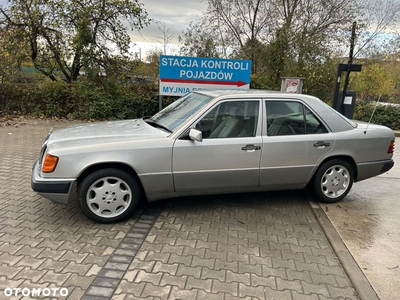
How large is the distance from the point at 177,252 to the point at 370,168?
3.09 meters

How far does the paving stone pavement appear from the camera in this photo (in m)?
2.45

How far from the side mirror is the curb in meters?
1.86

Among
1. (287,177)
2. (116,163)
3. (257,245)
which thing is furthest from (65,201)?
(287,177)

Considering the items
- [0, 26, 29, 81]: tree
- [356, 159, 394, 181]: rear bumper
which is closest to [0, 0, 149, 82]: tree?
[0, 26, 29, 81]: tree

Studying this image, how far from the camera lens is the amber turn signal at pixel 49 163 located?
3.16 m

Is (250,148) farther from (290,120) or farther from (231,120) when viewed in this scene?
(290,120)

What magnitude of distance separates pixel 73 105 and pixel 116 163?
7847 millimetres

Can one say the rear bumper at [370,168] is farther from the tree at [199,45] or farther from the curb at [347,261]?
the tree at [199,45]

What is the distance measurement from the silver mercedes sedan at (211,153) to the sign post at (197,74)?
3172 millimetres

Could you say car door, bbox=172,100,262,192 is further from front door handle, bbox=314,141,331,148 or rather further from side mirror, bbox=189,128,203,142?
front door handle, bbox=314,141,331,148

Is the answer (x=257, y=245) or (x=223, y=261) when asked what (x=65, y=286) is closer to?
(x=223, y=261)

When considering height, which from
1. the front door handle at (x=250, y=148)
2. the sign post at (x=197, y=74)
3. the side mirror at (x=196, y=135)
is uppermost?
the sign post at (x=197, y=74)

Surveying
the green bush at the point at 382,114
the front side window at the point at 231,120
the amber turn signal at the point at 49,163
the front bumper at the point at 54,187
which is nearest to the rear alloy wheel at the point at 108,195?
the front bumper at the point at 54,187

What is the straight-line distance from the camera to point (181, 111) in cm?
398
